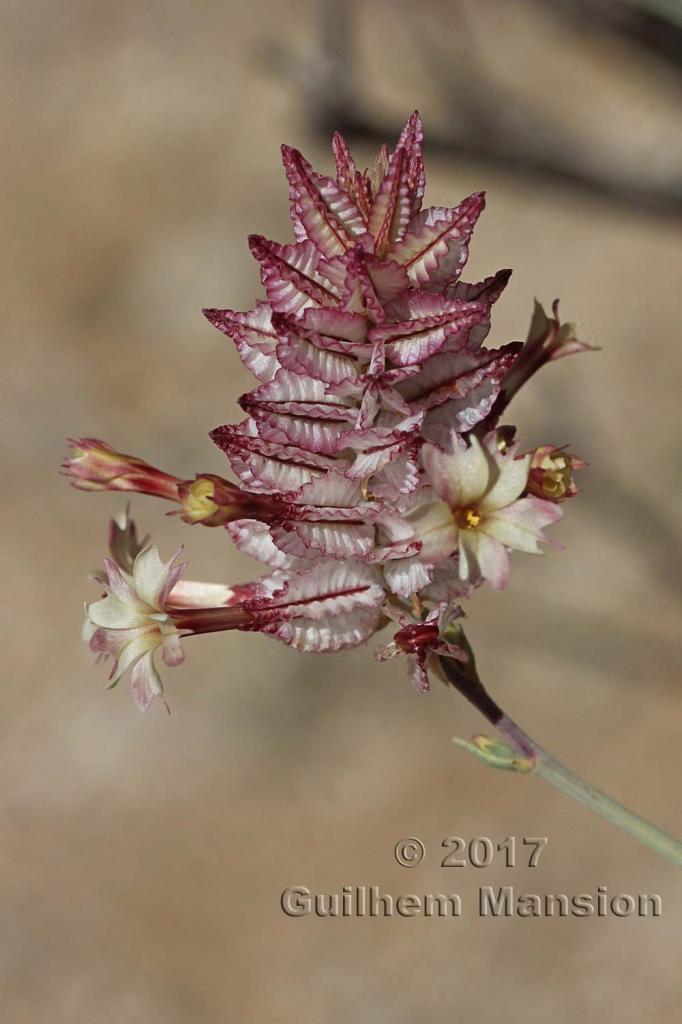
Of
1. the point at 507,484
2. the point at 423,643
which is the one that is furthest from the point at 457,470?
the point at 423,643

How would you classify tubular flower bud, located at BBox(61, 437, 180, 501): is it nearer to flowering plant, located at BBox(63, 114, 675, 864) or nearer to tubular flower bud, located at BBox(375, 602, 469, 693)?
flowering plant, located at BBox(63, 114, 675, 864)

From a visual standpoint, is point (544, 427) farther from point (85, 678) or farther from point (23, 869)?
point (23, 869)

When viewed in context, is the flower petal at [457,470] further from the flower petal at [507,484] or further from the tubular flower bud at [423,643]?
the tubular flower bud at [423,643]

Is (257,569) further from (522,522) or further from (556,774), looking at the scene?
(522,522)

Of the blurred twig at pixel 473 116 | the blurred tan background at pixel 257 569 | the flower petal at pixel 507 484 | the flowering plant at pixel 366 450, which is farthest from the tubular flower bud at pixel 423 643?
the blurred twig at pixel 473 116

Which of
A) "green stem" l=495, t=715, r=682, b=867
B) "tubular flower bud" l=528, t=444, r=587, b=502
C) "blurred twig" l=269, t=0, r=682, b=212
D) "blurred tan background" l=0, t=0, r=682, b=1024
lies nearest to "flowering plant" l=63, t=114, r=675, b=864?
"tubular flower bud" l=528, t=444, r=587, b=502

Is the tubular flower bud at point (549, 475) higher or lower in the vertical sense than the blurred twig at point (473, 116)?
lower
